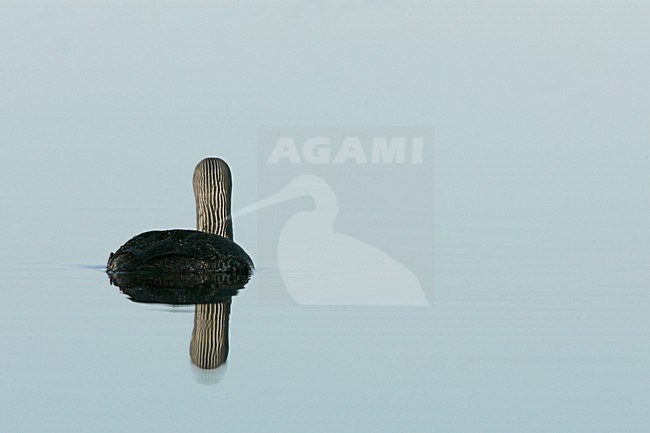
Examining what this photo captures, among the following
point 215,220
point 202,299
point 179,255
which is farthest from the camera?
point 215,220

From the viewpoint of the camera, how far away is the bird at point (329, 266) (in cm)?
1770

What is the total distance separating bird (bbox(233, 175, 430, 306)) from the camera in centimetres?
1770

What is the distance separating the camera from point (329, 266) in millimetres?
20719

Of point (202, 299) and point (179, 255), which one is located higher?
point (179, 255)

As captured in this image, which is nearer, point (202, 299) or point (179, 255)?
point (202, 299)

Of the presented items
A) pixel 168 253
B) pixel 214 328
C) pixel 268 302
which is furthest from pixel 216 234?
pixel 214 328

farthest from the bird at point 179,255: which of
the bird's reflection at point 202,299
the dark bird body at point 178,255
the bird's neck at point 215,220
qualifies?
the bird's neck at point 215,220

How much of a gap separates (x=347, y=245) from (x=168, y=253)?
4.81m

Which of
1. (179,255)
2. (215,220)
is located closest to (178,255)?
(179,255)

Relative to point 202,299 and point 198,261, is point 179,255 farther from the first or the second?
point 202,299

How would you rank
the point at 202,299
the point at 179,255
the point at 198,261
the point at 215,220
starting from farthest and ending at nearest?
1. the point at 215,220
2. the point at 198,261
3. the point at 179,255
4. the point at 202,299

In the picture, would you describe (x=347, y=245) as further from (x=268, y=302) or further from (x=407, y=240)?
(x=268, y=302)

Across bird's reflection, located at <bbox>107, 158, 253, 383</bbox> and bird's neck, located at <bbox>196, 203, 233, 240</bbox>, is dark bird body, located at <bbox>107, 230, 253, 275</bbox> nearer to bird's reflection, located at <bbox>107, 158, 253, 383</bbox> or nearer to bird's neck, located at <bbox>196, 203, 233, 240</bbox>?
bird's reflection, located at <bbox>107, 158, 253, 383</bbox>

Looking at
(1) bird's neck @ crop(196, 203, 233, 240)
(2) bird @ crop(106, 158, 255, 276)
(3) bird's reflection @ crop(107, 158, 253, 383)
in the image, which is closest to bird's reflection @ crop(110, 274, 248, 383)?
(3) bird's reflection @ crop(107, 158, 253, 383)
